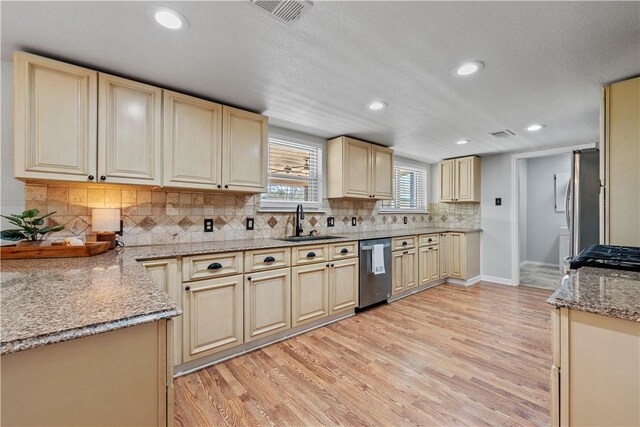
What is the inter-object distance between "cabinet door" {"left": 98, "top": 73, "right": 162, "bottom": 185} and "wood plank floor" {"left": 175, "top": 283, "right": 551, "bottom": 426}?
4.99ft

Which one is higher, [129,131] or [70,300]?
[129,131]

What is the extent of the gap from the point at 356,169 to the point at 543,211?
16.7 ft

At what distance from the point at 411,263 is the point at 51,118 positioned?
3945 millimetres

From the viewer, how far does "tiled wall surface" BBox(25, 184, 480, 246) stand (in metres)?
2.06

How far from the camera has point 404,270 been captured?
12.8 feet

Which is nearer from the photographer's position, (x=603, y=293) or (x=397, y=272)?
(x=603, y=293)

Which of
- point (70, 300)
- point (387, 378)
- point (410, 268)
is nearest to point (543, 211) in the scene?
point (410, 268)

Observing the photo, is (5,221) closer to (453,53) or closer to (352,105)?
(352,105)

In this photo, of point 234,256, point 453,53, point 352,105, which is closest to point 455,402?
point 234,256

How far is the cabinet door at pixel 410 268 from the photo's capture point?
12.9ft

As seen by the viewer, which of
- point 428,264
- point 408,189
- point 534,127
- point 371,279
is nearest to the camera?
point 534,127

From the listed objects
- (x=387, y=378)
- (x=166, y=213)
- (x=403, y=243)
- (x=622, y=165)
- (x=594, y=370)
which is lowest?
(x=387, y=378)

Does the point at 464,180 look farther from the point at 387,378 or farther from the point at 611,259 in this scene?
the point at 387,378

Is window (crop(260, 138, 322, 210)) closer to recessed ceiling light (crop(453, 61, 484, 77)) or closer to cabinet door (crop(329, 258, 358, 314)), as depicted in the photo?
cabinet door (crop(329, 258, 358, 314))
